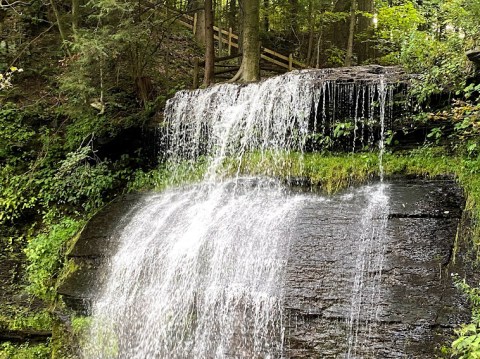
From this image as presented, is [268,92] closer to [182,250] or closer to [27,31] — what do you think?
[182,250]

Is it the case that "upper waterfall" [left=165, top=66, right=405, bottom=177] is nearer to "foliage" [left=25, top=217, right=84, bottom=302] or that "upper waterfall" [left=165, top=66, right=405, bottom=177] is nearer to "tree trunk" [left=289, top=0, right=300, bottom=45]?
"foliage" [left=25, top=217, right=84, bottom=302]

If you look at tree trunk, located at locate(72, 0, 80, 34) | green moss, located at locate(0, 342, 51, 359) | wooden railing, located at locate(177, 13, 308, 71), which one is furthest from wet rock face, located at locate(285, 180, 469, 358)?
wooden railing, located at locate(177, 13, 308, 71)

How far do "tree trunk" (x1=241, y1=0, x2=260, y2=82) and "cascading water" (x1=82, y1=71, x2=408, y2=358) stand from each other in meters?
1.59

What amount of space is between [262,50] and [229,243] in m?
12.0

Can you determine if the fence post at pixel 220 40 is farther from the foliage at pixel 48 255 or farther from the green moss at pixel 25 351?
the green moss at pixel 25 351

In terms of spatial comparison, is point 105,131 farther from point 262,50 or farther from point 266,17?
point 266,17

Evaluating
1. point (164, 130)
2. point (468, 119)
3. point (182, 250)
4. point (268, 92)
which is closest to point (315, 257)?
point (182, 250)

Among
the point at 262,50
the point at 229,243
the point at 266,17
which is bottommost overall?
the point at 229,243

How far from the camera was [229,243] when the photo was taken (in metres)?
6.85

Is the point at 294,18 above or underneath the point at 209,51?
above

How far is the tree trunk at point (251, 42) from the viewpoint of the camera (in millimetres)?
11305

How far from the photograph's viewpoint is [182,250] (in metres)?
7.14

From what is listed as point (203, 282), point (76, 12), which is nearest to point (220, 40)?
point (76, 12)

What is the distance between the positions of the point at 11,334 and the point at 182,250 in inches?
180
